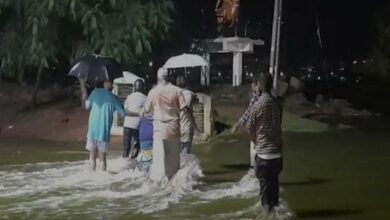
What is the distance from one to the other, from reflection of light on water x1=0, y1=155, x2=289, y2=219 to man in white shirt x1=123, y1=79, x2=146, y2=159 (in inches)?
15.9

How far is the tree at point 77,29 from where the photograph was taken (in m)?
30.0

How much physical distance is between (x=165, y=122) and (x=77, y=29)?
20.0m

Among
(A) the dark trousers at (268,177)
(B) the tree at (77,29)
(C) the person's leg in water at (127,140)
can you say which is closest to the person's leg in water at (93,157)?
(C) the person's leg in water at (127,140)

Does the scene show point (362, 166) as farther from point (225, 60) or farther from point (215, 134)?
point (225, 60)

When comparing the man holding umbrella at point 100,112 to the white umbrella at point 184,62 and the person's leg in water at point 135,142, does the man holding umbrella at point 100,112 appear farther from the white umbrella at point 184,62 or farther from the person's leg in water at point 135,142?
the white umbrella at point 184,62

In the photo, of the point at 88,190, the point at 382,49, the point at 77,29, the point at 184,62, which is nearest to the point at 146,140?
the point at 88,190

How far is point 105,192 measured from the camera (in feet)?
43.9

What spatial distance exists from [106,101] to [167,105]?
5.86ft

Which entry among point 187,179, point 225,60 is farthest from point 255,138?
point 225,60

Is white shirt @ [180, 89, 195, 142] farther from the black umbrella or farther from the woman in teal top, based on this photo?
the black umbrella

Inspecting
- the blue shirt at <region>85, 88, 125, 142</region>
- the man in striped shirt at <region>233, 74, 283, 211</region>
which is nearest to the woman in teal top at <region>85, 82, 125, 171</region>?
the blue shirt at <region>85, 88, 125, 142</region>

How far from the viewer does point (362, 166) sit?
679 inches

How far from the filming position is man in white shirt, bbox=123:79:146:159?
14789 mm

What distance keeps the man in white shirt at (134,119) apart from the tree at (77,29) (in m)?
13.7
